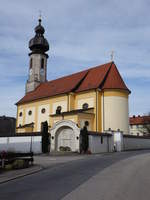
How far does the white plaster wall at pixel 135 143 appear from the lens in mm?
34531

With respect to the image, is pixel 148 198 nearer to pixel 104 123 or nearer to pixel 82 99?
pixel 104 123

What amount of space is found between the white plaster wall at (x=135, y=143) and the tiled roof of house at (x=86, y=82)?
756 cm

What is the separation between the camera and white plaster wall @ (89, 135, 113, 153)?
29.5m

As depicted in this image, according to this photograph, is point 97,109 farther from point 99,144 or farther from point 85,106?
point 99,144

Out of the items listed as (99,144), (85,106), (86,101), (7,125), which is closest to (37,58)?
(86,101)

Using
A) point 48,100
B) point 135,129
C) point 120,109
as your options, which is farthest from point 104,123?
point 135,129

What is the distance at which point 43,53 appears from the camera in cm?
5275

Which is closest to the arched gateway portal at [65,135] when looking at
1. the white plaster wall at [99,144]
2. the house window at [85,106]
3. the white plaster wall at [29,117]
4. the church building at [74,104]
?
the church building at [74,104]

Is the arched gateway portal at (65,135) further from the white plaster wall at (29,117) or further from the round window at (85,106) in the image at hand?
the white plaster wall at (29,117)

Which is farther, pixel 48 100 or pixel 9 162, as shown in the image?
pixel 48 100

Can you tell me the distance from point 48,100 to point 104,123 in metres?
12.2

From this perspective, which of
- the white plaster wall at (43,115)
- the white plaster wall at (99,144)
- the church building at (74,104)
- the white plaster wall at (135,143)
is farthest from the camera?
the white plaster wall at (43,115)

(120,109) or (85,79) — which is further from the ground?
(85,79)

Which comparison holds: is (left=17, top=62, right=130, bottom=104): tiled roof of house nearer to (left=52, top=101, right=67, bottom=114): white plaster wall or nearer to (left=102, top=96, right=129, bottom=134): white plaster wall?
(left=52, top=101, right=67, bottom=114): white plaster wall
